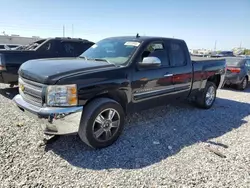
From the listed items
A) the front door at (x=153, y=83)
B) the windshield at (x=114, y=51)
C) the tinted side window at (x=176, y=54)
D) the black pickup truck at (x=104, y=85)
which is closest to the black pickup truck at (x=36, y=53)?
the black pickup truck at (x=104, y=85)

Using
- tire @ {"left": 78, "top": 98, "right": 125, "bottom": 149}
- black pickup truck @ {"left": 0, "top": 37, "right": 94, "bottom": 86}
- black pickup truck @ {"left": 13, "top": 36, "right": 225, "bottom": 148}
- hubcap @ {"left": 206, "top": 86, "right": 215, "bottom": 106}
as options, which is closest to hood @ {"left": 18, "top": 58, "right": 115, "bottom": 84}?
black pickup truck @ {"left": 13, "top": 36, "right": 225, "bottom": 148}

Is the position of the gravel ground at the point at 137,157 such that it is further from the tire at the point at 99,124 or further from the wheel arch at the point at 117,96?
the wheel arch at the point at 117,96

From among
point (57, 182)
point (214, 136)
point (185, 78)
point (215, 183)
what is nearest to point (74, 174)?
point (57, 182)

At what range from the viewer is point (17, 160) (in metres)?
2.95

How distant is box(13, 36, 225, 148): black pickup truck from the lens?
9.68ft

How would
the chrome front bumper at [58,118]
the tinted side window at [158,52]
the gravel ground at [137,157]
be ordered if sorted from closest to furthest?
1. the gravel ground at [137,157]
2. the chrome front bumper at [58,118]
3. the tinted side window at [158,52]

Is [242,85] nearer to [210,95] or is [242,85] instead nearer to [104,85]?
[210,95]

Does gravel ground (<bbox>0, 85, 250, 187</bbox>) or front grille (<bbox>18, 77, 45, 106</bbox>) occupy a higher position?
front grille (<bbox>18, 77, 45, 106</bbox>)

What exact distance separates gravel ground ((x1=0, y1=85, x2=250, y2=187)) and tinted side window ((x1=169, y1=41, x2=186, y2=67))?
1358mm

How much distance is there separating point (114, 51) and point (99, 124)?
1632 mm

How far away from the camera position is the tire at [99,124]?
3160 mm

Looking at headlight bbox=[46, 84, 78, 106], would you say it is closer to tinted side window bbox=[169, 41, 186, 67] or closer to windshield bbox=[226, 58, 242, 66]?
tinted side window bbox=[169, 41, 186, 67]

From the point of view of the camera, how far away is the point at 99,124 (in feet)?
11.0

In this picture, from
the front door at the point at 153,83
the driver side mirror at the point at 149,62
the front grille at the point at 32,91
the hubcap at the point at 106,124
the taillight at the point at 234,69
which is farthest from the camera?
the taillight at the point at 234,69
